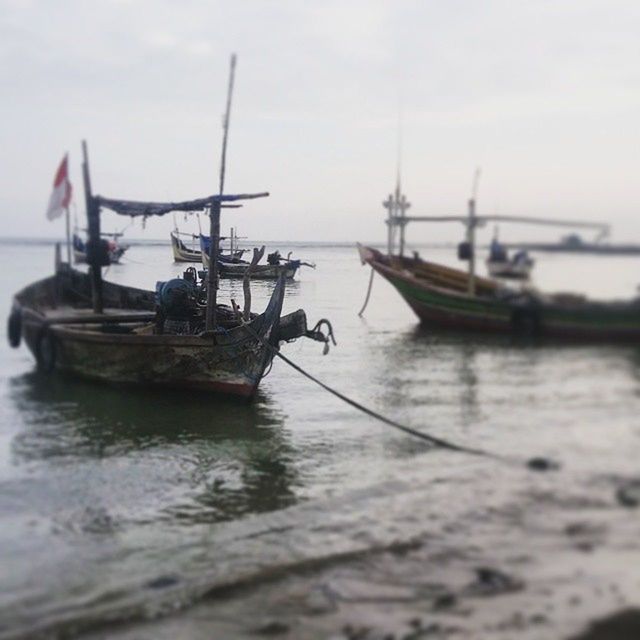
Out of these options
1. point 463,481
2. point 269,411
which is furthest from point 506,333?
point 463,481

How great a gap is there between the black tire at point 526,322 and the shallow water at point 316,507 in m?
0.37

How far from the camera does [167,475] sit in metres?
7.67

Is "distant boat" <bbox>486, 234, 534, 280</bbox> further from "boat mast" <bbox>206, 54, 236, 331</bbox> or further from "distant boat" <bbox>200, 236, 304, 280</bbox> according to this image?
"boat mast" <bbox>206, 54, 236, 331</bbox>

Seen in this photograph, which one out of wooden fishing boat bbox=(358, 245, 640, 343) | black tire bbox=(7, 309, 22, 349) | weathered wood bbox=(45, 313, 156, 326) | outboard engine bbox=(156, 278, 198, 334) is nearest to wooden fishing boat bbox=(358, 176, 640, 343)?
wooden fishing boat bbox=(358, 245, 640, 343)

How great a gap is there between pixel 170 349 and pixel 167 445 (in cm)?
231

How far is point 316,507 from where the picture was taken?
662cm

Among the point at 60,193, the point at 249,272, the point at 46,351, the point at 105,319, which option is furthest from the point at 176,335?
the point at 60,193

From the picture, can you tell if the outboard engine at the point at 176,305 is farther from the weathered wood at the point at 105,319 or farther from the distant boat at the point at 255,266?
the weathered wood at the point at 105,319

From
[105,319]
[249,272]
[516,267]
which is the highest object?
[516,267]

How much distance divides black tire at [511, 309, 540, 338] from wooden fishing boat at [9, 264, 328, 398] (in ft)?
10.5

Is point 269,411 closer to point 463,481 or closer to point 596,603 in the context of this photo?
point 463,481

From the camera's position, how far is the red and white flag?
14.5 metres

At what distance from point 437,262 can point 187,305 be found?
42.8ft

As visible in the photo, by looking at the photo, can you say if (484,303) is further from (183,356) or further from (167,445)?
(167,445)
